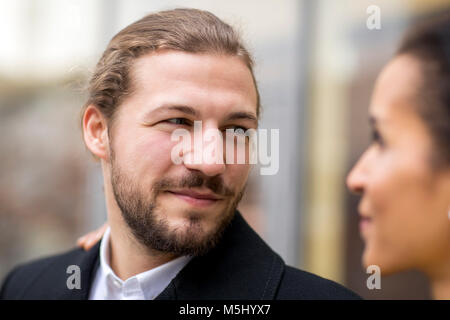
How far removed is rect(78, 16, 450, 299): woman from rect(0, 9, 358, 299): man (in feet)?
0.98

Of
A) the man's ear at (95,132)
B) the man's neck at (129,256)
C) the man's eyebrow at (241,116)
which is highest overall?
the man's eyebrow at (241,116)

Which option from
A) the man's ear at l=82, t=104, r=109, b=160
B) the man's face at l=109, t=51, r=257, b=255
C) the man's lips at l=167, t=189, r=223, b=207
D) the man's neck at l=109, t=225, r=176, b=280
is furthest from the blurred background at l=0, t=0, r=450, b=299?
the man's lips at l=167, t=189, r=223, b=207

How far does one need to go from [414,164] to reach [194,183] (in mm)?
776

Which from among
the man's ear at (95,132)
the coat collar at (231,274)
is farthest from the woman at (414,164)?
the man's ear at (95,132)

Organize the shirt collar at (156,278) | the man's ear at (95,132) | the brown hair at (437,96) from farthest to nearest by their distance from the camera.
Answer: the man's ear at (95,132) < the shirt collar at (156,278) < the brown hair at (437,96)

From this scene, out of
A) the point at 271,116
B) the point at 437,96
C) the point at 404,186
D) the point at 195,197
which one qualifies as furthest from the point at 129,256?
the point at 271,116

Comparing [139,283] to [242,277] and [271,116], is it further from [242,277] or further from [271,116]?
[271,116]

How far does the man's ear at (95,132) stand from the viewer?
6.55 ft

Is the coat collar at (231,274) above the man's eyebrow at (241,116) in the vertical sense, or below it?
below

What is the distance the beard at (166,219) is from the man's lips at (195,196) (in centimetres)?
2

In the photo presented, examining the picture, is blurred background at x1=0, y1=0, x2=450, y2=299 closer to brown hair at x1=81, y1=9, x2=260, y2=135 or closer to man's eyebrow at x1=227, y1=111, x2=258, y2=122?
brown hair at x1=81, y1=9, x2=260, y2=135

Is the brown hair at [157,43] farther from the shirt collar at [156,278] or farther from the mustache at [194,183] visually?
the shirt collar at [156,278]

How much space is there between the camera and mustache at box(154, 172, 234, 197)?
1.75 meters

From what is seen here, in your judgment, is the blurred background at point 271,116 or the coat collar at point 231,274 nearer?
the coat collar at point 231,274
